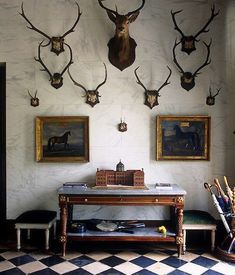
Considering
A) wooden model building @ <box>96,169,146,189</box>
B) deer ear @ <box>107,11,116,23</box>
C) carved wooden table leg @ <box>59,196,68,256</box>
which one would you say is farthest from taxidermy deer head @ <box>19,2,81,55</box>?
carved wooden table leg @ <box>59,196,68,256</box>

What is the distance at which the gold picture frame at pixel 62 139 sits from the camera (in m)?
4.32

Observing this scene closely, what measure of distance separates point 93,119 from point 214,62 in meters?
1.78

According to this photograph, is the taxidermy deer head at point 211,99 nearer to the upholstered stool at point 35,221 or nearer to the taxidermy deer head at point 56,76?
the taxidermy deer head at point 56,76

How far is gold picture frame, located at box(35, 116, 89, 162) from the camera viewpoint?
432cm

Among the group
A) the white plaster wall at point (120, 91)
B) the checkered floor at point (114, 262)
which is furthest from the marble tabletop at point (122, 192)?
the checkered floor at point (114, 262)

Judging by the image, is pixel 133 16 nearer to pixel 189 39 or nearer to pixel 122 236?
pixel 189 39

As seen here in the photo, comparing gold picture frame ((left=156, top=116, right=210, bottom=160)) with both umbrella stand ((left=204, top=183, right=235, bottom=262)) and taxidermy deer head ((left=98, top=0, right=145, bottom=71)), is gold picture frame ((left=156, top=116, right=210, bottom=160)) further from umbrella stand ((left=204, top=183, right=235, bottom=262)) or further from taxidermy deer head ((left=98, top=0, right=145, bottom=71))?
taxidermy deer head ((left=98, top=0, right=145, bottom=71))

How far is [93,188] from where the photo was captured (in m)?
3.85

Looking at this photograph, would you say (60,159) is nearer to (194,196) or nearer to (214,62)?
(194,196)

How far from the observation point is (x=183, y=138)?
4297mm

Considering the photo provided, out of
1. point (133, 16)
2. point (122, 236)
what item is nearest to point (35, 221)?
point (122, 236)

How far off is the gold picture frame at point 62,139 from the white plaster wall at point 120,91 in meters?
0.10

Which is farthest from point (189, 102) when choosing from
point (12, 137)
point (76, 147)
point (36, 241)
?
point (36, 241)

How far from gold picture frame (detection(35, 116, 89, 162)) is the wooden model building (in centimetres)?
45
